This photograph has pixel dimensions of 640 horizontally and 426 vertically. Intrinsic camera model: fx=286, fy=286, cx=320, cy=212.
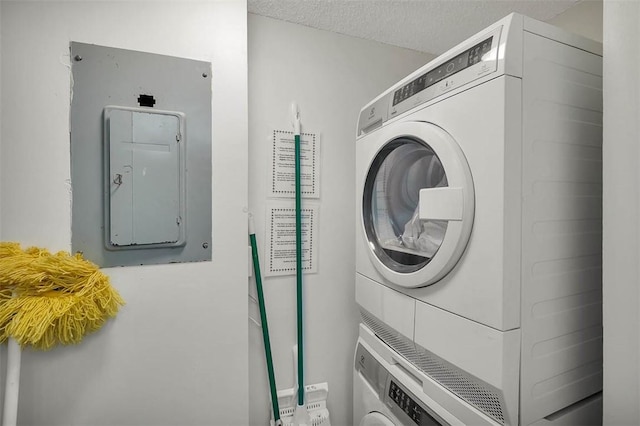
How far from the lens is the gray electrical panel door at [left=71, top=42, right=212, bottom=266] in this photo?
40.7 inches

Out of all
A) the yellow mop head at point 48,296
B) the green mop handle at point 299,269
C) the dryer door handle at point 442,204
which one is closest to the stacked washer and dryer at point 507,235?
the dryer door handle at point 442,204

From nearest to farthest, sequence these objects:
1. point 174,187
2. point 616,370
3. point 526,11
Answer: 1. point 616,370
2. point 174,187
3. point 526,11

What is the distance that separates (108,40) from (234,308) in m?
1.14

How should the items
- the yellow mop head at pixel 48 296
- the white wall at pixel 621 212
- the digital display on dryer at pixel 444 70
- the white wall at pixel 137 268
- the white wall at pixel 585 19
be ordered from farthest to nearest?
the white wall at pixel 585 19, the white wall at pixel 137 268, the yellow mop head at pixel 48 296, the digital display on dryer at pixel 444 70, the white wall at pixel 621 212

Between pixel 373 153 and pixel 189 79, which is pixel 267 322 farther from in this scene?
pixel 189 79

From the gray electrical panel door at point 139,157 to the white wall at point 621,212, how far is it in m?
1.24

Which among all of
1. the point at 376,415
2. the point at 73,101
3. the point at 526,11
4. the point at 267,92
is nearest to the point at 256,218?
the point at 267,92

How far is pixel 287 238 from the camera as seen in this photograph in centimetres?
147

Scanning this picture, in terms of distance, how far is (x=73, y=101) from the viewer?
40.1 inches

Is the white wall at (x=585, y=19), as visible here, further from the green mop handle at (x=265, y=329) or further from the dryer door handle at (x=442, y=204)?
the green mop handle at (x=265, y=329)

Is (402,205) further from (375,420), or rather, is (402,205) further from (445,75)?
(375,420)

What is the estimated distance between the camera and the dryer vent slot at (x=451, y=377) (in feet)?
2.35

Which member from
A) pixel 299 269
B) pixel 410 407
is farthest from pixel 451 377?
pixel 299 269

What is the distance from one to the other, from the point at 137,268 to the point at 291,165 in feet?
2.66
